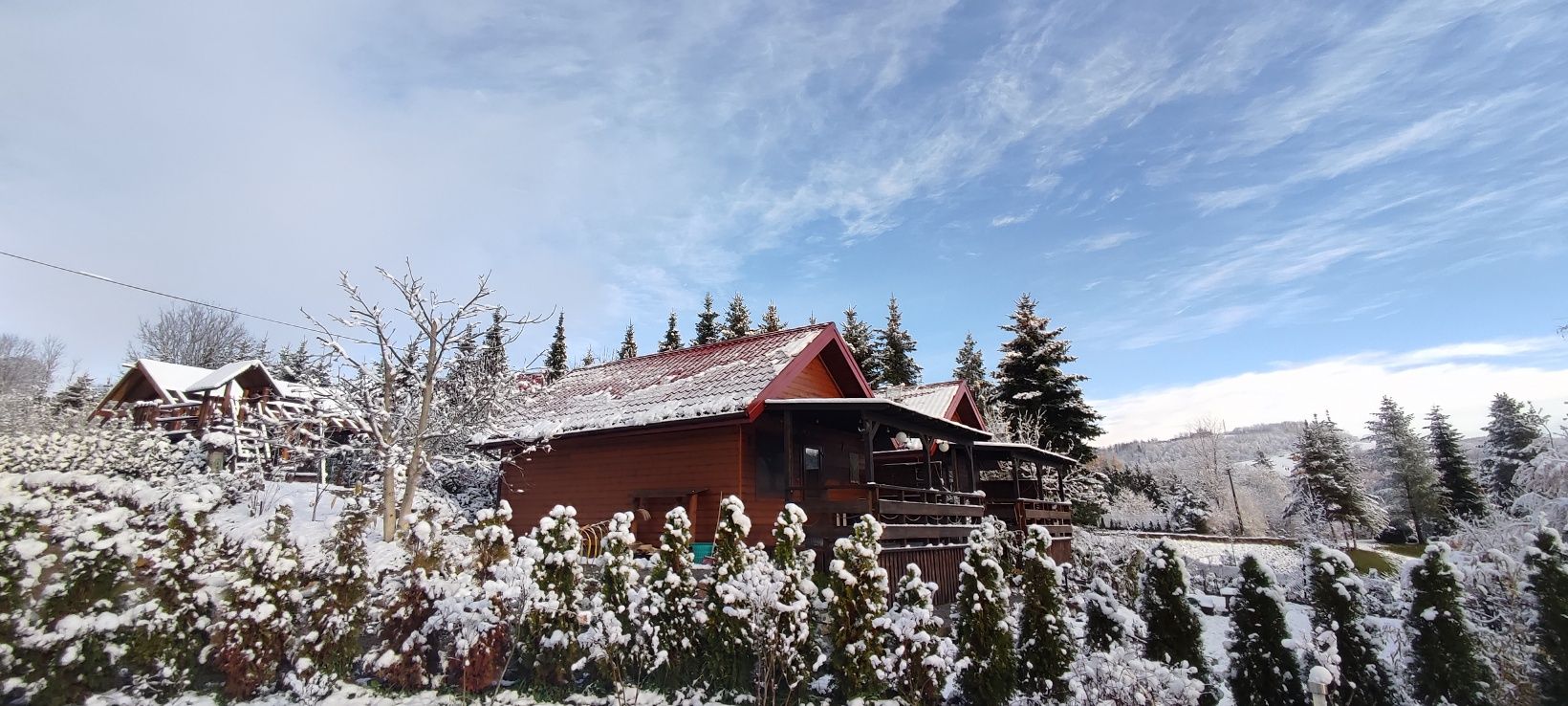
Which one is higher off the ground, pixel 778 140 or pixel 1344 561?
pixel 778 140

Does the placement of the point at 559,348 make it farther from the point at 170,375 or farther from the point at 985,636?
the point at 985,636

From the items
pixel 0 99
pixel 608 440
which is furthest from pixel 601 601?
pixel 0 99

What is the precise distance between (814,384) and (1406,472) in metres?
39.5

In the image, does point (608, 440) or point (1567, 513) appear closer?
point (1567, 513)

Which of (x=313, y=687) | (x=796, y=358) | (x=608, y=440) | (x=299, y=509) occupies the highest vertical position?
(x=796, y=358)

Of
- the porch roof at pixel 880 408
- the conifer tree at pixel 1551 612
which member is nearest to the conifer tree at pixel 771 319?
the porch roof at pixel 880 408

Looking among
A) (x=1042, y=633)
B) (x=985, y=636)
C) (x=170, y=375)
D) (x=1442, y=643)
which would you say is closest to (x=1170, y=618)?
(x=1042, y=633)

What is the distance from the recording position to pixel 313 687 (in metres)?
6.09

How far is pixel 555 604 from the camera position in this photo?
6.49 m

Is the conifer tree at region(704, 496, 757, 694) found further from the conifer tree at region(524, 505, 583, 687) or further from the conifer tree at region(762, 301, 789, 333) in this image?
the conifer tree at region(762, 301, 789, 333)

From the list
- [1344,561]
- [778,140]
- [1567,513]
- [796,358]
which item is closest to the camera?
[1344,561]

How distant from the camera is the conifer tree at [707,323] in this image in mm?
43500

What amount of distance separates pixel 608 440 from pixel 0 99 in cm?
1136

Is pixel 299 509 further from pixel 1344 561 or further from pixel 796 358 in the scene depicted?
Answer: pixel 1344 561
